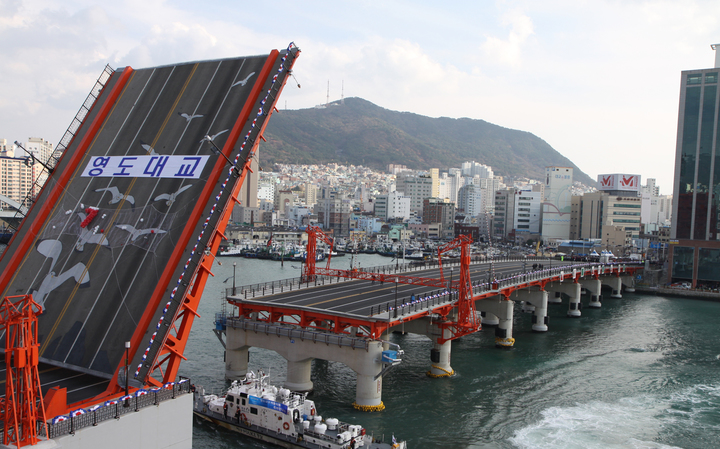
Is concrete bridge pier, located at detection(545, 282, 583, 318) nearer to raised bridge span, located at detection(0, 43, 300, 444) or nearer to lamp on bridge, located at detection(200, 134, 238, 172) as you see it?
raised bridge span, located at detection(0, 43, 300, 444)

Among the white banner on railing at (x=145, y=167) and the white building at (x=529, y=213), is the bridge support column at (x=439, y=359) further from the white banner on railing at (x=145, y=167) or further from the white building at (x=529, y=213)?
the white building at (x=529, y=213)

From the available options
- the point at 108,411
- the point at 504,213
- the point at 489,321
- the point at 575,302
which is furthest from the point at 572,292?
the point at 504,213

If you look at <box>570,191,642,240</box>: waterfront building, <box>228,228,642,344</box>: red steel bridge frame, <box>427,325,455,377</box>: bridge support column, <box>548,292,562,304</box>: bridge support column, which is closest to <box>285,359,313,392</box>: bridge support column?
<box>228,228,642,344</box>: red steel bridge frame

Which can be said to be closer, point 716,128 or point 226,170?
point 226,170

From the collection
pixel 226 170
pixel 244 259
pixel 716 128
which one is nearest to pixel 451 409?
pixel 226 170

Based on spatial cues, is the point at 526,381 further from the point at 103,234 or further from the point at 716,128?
the point at 716,128
